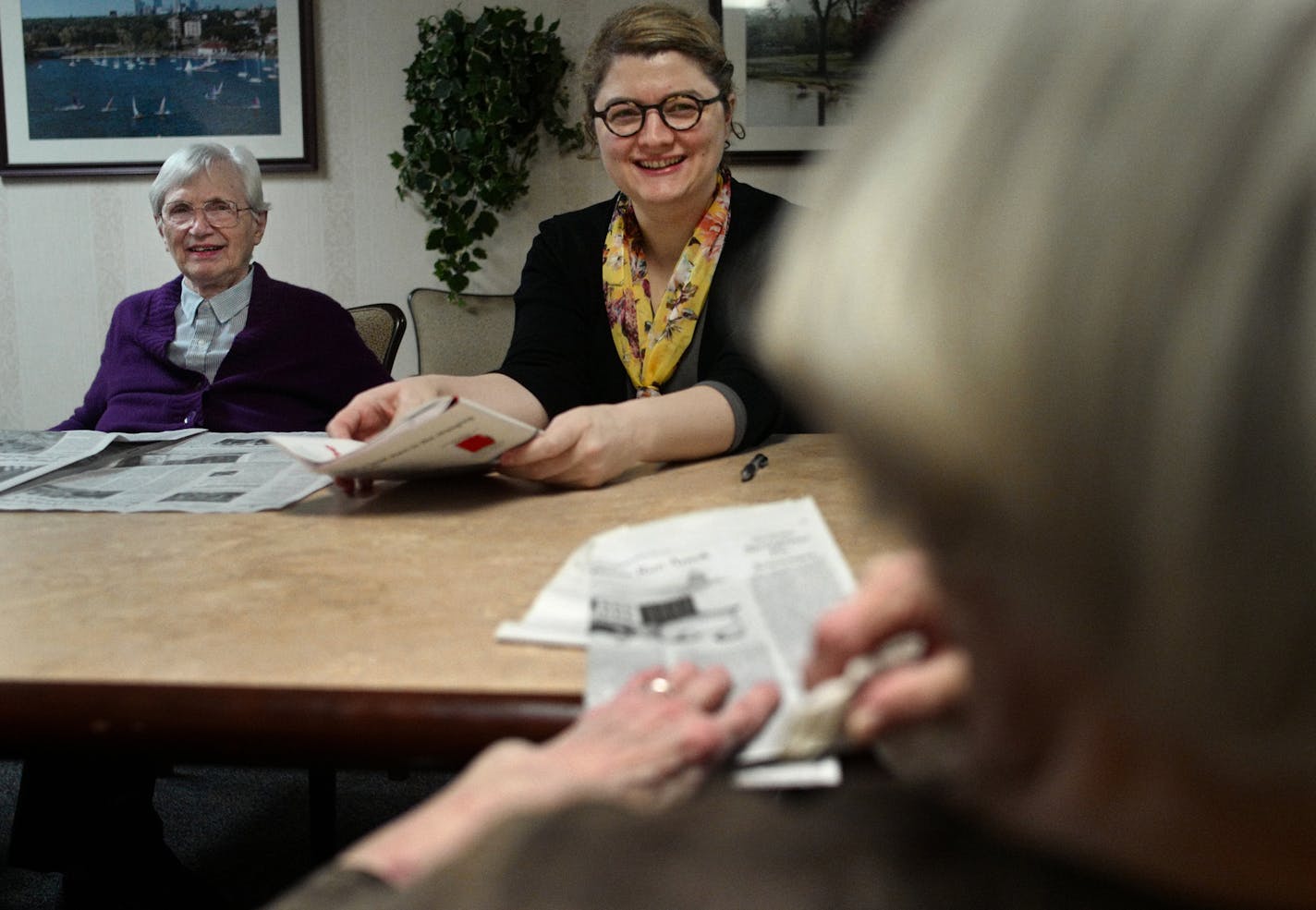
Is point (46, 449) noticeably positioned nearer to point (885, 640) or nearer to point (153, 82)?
point (885, 640)

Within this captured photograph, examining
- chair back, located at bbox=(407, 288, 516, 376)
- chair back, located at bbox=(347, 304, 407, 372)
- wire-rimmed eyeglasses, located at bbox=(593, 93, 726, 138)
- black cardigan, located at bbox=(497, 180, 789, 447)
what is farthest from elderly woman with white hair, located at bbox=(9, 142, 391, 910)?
chair back, located at bbox=(407, 288, 516, 376)

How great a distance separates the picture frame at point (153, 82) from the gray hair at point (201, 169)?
1.14 metres

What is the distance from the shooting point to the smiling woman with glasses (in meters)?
1.87

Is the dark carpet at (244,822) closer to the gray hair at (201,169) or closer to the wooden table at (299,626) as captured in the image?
the wooden table at (299,626)

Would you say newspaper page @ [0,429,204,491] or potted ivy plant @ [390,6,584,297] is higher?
potted ivy plant @ [390,6,584,297]

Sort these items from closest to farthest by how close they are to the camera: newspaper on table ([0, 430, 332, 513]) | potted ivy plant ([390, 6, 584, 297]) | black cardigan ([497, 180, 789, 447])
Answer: newspaper on table ([0, 430, 332, 513])
black cardigan ([497, 180, 789, 447])
potted ivy plant ([390, 6, 584, 297])

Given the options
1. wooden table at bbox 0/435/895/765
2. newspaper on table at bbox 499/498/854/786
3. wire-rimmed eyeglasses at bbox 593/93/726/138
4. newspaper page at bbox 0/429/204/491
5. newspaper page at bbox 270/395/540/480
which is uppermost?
wire-rimmed eyeglasses at bbox 593/93/726/138

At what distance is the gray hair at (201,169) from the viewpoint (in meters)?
2.49

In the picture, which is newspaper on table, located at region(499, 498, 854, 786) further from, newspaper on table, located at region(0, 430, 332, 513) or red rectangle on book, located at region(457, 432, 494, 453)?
newspaper on table, located at region(0, 430, 332, 513)

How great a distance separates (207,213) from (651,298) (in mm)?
1141

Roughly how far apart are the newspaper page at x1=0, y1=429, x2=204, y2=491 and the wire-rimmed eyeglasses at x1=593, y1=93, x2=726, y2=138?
0.90 m

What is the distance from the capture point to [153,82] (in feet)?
11.9

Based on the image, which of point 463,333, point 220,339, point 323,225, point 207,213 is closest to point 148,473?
point 220,339

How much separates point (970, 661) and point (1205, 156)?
166 mm
